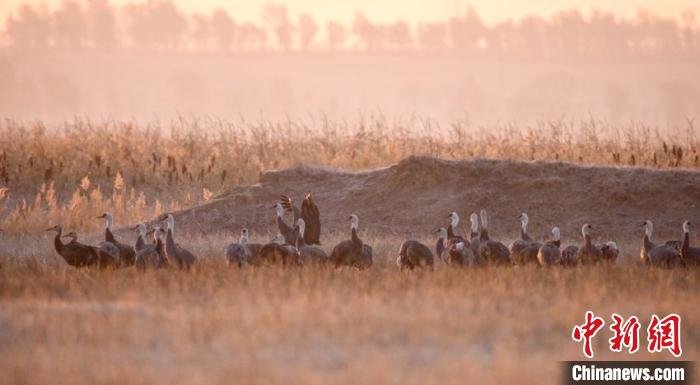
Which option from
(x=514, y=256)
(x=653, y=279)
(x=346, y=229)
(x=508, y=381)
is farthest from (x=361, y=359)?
(x=346, y=229)

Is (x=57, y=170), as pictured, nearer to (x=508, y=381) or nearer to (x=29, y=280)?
(x=29, y=280)

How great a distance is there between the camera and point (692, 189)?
18953mm

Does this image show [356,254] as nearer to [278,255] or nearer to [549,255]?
[278,255]

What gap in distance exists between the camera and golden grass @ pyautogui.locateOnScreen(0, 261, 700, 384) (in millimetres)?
8375

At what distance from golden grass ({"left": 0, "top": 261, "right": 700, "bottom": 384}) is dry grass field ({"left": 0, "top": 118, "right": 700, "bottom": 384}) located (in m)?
0.02

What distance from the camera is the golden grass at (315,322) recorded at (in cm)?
838

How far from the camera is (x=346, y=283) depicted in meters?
11.9

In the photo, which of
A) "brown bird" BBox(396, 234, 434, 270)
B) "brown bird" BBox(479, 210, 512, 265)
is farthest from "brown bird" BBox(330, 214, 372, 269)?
"brown bird" BBox(479, 210, 512, 265)

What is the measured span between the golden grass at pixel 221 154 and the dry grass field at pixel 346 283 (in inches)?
3.3

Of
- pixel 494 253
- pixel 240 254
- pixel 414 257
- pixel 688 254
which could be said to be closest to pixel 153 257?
pixel 240 254

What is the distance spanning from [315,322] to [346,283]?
2165mm

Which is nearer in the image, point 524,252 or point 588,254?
point 588,254

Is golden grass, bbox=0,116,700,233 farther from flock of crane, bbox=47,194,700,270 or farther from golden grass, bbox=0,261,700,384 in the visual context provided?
golden grass, bbox=0,261,700,384

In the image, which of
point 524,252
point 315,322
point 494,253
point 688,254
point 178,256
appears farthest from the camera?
point 524,252
